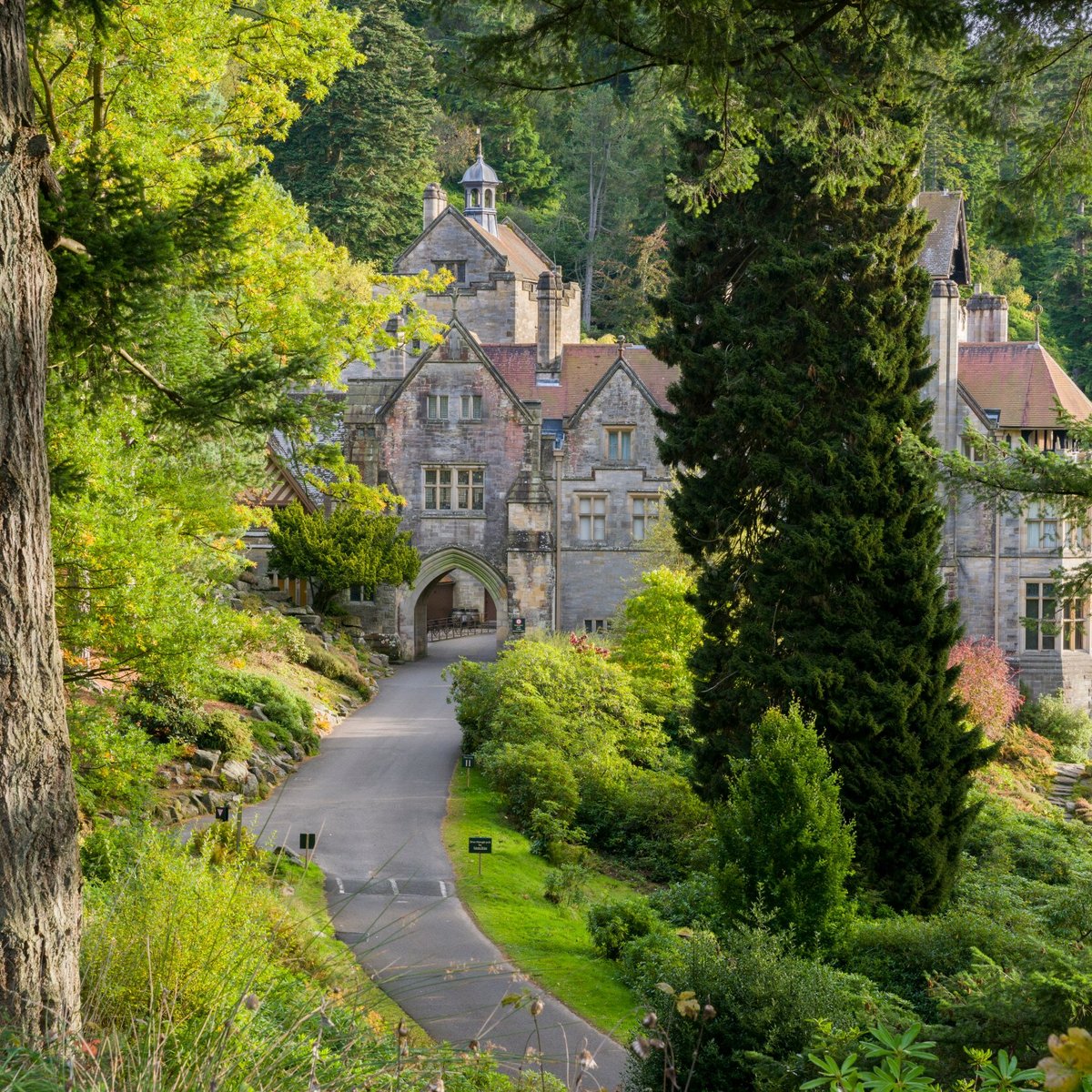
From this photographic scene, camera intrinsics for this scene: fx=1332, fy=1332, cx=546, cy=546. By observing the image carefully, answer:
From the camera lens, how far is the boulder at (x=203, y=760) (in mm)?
18266

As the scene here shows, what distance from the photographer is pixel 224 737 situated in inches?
756

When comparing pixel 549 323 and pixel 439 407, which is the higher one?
pixel 549 323

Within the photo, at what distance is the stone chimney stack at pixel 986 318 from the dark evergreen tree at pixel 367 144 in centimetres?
2182

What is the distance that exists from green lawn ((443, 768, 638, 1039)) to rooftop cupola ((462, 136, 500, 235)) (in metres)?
38.5

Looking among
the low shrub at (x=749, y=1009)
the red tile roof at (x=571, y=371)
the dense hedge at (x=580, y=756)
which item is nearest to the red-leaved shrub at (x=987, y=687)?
the dense hedge at (x=580, y=756)

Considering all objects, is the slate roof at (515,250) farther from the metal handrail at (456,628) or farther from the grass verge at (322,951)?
the grass verge at (322,951)

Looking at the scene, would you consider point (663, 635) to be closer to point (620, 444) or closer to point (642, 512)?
point (642, 512)

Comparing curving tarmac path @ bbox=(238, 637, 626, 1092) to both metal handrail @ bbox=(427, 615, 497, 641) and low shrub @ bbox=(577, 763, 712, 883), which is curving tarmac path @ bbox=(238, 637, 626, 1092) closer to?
low shrub @ bbox=(577, 763, 712, 883)

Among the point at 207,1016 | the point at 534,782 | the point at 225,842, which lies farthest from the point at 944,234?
the point at 207,1016

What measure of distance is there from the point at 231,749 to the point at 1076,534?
85.3 ft

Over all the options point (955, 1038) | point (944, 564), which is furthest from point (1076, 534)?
point (955, 1038)

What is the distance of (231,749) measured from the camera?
19172mm

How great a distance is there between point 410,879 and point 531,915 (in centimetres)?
507

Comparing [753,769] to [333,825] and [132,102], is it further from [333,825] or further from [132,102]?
[132,102]
